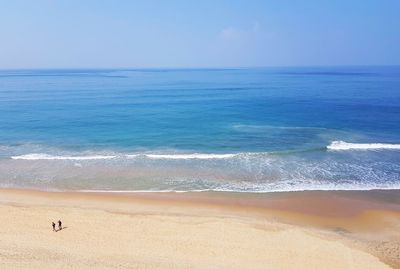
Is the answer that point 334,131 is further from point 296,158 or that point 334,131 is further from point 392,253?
point 392,253

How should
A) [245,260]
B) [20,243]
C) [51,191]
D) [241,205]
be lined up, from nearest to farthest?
1. [245,260]
2. [20,243]
3. [241,205]
4. [51,191]

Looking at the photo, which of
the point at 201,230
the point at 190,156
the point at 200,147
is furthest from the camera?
the point at 200,147

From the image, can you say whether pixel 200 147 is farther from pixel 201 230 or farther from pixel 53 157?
pixel 201 230

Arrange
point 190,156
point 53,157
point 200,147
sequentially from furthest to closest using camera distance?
point 200,147 → point 190,156 → point 53,157

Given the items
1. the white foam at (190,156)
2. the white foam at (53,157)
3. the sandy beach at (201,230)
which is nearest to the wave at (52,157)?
the white foam at (53,157)

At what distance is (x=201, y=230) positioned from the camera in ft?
65.6

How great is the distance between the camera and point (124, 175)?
2909cm

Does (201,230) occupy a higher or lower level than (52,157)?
lower

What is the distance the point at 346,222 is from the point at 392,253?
389 cm

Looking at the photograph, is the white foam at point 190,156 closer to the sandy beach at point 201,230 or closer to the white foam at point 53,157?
the white foam at point 53,157

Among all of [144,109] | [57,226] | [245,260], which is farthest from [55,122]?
[245,260]

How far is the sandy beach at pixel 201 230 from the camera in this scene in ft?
55.2

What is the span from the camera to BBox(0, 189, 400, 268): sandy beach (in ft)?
55.2

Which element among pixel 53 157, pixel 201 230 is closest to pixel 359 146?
pixel 201 230
